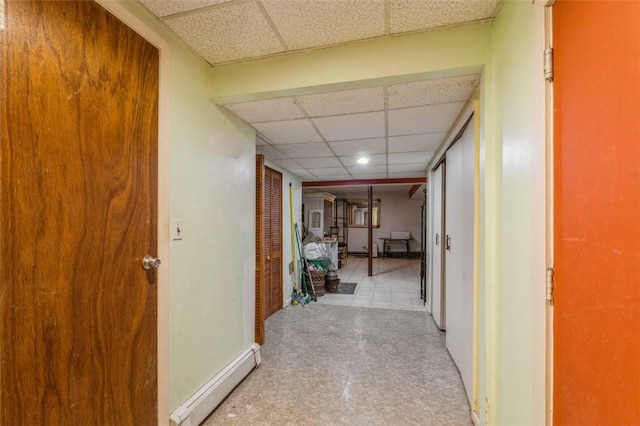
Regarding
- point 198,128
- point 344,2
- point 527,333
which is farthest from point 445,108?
point 198,128

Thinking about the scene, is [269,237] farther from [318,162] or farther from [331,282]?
[331,282]

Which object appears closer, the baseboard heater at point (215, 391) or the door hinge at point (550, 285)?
the door hinge at point (550, 285)

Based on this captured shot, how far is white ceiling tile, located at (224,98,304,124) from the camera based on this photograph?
1.82 meters

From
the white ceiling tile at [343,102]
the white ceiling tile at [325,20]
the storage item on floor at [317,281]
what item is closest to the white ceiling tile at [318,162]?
the white ceiling tile at [343,102]

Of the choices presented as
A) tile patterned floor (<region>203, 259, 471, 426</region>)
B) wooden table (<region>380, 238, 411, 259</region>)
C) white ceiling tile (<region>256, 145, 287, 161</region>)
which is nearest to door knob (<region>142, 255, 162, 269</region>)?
tile patterned floor (<region>203, 259, 471, 426</region>)

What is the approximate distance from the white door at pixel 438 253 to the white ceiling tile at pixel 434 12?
1.76 metres

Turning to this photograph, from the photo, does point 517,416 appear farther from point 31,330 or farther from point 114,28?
point 114,28

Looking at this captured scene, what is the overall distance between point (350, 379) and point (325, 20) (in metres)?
2.42

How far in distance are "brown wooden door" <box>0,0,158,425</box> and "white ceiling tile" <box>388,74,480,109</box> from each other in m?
1.40

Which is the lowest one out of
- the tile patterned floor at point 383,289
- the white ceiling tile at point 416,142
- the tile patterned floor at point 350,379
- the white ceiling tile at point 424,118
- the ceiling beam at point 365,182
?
the tile patterned floor at point 383,289

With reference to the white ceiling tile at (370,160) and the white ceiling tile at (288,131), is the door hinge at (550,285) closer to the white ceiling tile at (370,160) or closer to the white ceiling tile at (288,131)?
the white ceiling tile at (288,131)

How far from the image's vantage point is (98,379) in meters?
1.09

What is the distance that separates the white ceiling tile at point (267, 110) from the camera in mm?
1820

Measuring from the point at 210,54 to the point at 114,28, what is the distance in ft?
1.71
